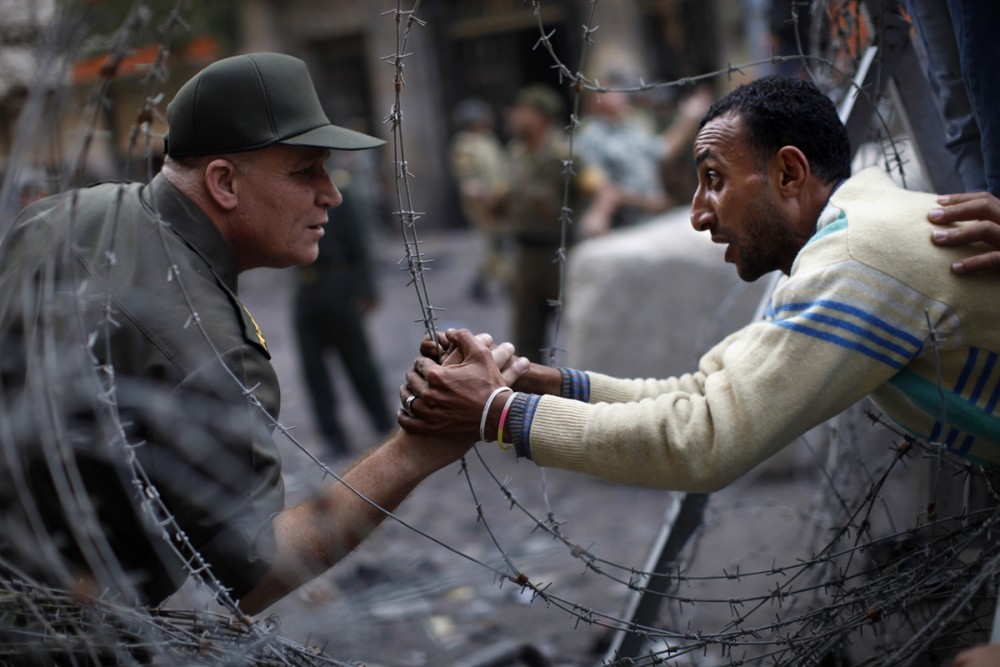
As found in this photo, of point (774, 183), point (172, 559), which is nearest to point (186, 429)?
point (172, 559)

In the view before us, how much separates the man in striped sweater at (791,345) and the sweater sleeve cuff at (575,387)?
0.28m

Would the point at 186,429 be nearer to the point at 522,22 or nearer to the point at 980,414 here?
the point at 980,414

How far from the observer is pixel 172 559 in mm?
2041

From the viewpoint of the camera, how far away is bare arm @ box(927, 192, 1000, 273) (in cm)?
198

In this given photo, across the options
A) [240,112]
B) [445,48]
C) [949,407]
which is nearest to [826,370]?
[949,407]

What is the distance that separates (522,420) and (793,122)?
84cm

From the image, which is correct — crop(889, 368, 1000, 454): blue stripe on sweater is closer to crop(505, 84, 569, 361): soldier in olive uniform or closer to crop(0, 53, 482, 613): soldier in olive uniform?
crop(0, 53, 482, 613): soldier in olive uniform

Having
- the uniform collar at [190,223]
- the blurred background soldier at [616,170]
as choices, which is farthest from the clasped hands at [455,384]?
the blurred background soldier at [616,170]

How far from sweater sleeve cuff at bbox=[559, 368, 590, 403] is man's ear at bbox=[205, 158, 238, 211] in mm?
834

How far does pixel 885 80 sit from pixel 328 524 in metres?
1.83

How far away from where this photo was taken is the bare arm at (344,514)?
2.06 metres

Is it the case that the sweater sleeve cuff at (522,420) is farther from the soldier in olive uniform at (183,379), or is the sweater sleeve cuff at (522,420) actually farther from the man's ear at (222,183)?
the man's ear at (222,183)

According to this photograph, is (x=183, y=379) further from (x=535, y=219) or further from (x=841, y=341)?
(x=535, y=219)

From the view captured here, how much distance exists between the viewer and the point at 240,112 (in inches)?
87.7
